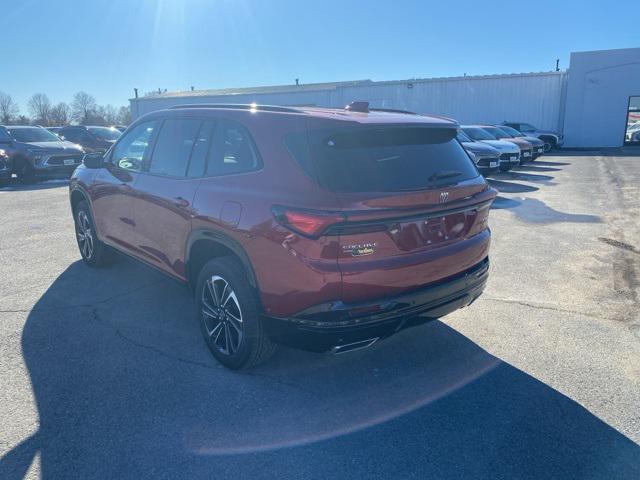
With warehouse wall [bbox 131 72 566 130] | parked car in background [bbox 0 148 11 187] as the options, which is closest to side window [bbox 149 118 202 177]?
parked car in background [bbox 0 148 11 187]

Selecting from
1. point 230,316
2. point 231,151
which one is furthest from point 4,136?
point 230,316

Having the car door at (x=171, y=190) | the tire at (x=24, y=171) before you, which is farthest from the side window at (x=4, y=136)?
the car door at (x=171, y=190)

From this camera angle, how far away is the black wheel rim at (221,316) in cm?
348

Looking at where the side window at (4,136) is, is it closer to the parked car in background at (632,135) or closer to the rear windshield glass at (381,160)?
the rear windshield glass at (381,160)

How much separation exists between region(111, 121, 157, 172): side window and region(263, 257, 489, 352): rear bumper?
2.44 metres

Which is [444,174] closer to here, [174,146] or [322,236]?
[322,236]

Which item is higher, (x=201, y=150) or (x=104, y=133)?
(x=201, y=150)

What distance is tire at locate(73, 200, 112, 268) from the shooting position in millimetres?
5809

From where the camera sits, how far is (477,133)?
16.9 meters

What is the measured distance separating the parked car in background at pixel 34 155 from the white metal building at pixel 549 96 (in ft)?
57.1

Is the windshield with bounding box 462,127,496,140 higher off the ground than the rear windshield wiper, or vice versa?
the rear windshield wiper

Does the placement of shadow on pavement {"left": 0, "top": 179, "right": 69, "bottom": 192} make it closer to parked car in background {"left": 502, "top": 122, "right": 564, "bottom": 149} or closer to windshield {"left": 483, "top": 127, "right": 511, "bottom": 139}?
windshield {"left": 483, "top": 127, "right": 511, "bottom": 139}

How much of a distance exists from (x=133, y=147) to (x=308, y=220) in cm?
288

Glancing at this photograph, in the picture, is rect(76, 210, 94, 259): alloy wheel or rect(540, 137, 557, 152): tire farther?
rect(540, 137, 557, 152): tire
